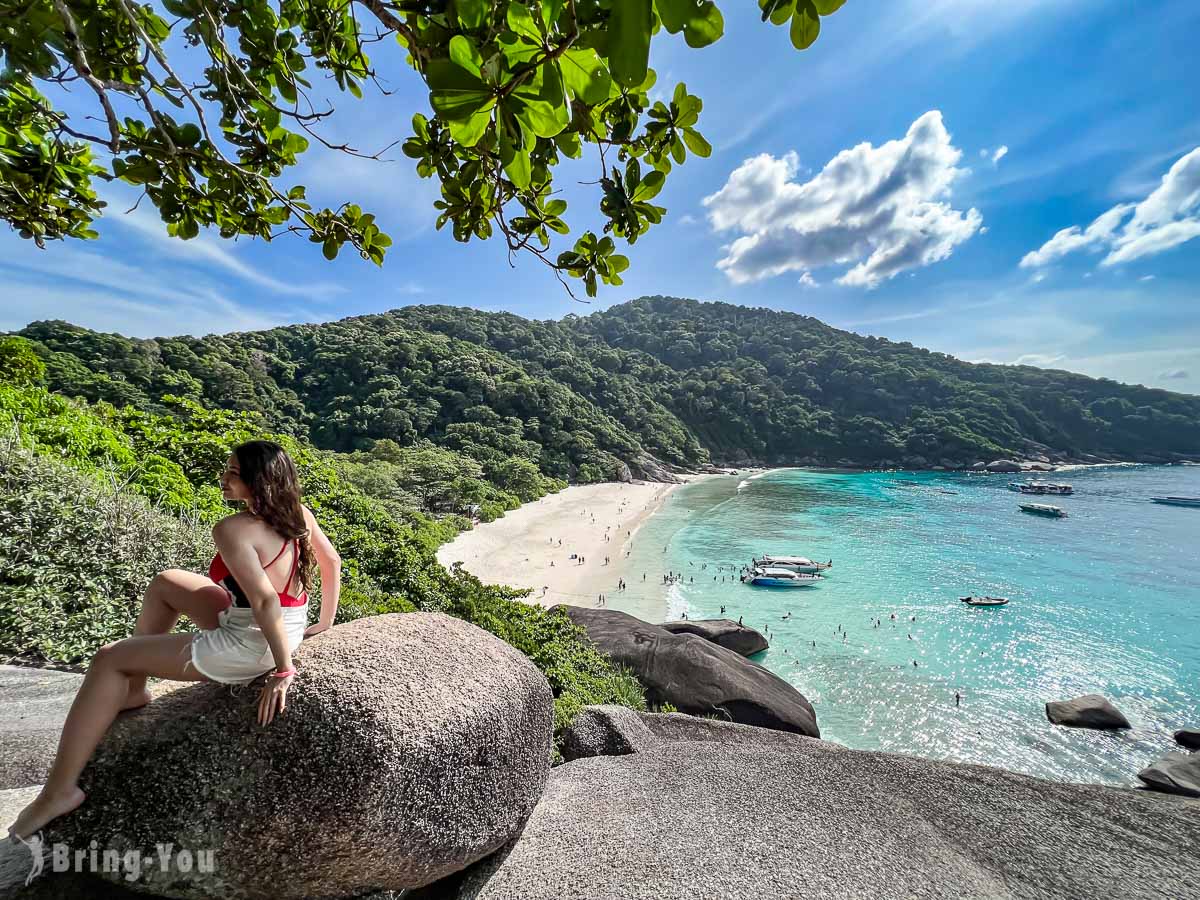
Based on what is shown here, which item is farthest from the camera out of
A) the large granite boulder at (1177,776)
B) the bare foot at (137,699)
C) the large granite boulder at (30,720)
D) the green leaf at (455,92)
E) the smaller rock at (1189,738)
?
the smaller rock at (1189,738)

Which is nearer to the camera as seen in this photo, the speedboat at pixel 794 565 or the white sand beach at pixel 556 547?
the white sand beach at pixel 556 547

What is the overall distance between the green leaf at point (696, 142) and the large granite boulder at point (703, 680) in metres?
10.9

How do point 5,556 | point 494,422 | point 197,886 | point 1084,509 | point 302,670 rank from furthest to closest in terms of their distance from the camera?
point 494,422, point 1084,509, point 5,556, point 302,670, point 197,886

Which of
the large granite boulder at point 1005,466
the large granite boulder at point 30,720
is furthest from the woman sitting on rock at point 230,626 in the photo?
the large granite boulder at point 1005,466

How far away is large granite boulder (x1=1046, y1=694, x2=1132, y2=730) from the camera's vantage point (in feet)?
44.1

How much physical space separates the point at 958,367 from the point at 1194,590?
96.1 m

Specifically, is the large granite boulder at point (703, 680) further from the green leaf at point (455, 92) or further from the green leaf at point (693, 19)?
the green leaf at point (693, 19)

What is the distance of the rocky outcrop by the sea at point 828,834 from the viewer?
2965mm

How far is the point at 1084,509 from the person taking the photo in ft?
148

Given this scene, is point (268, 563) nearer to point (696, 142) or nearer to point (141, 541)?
point (696, 142)

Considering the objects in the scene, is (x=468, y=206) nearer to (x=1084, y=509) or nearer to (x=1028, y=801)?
(x=1028, y=801)

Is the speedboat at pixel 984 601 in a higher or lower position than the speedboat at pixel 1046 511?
lower

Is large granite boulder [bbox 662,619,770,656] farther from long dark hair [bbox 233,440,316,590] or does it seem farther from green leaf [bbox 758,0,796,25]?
green leaf [bbox 758,0,796,25]

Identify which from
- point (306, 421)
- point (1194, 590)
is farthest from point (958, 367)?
point (306, 421)
